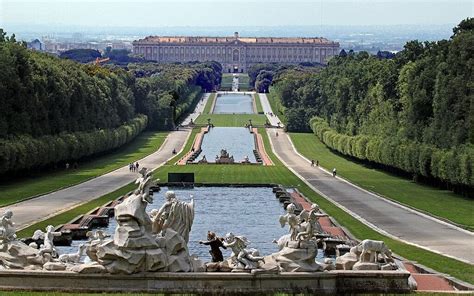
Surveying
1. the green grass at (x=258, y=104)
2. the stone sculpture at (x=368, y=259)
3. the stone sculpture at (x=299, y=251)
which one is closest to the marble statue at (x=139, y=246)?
the stone sculpture at (x=299, y=251)

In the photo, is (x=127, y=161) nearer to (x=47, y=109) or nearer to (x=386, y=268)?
(x=47, y=109)

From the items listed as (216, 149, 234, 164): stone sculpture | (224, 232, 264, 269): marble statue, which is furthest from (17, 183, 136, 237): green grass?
(216, 149, 234, 164): stone sculpture

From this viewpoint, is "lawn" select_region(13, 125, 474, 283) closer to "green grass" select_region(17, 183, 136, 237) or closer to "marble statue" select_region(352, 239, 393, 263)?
"green grass" select_region(17, 183, 136, 237)

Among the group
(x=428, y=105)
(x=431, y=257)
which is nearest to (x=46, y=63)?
(x=428, y=105)

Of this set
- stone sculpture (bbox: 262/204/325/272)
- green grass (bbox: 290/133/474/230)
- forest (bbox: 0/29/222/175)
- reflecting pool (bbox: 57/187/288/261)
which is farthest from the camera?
forest (bbox: 0/29/222/175)

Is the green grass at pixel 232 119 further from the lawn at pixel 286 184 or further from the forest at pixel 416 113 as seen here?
the lawn at pixel 286 184
